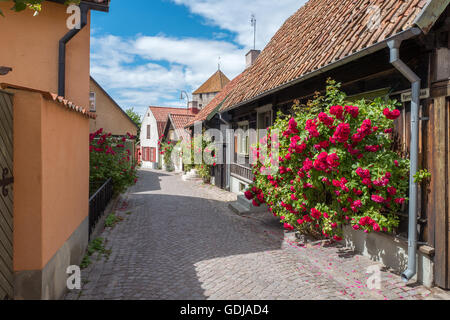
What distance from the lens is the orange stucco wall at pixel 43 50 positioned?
242 inches

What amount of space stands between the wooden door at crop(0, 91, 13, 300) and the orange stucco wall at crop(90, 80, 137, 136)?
49.4 feet

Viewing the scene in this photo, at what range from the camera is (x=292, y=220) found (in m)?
5.94

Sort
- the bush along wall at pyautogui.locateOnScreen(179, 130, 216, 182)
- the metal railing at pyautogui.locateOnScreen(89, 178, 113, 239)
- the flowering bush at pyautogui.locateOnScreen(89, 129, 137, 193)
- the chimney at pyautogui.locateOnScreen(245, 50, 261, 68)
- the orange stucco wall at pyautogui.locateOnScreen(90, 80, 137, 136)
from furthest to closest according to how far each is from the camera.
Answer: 1. the orange stucco wall at pyautogui.locateOnScreen(90, 80, 137, 136)
2. the bush along wall at pyautogui.locateOnScreen(179, 130, 216, 182)
3. the chimney at pyautogui.locateOnScreen(245, 50, 261, 68)
4. the flowering bush at pyautogui.locateOnScreen(89, 129, 137, 193)
5. the metal railing at pyautogui.locateOnScreen(89, 178, 113, 239)

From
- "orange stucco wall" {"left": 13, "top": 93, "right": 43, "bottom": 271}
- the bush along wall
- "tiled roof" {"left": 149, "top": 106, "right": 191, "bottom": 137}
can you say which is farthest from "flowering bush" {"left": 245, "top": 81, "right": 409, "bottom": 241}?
"tiled roof" {"left": 149, "top": 106, "right": 191, "bottom": 137}

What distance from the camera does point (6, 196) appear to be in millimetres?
2885

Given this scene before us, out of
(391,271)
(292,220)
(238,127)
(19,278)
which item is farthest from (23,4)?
(238,127)

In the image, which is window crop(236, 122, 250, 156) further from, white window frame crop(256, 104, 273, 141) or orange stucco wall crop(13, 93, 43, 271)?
orange stucco wall crop(13, 93, 43, 271)

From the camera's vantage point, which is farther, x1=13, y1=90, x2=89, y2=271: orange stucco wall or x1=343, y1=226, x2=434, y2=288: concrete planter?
x1=343, y1=226, x2=434, y2=288: concrete planter

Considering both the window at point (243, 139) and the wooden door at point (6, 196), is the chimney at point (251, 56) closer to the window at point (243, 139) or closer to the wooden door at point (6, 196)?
the window at point (243, 139)

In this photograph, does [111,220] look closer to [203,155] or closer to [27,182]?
[27,182]

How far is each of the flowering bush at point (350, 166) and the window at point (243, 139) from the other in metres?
6.08

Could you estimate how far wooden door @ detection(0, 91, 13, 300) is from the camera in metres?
2.83
